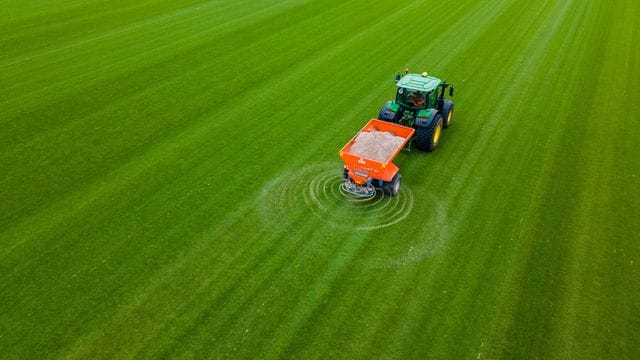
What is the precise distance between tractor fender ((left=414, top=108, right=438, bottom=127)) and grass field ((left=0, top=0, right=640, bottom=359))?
3.91 ft

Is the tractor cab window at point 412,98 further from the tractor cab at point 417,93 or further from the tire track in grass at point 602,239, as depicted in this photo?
the tire track in grass at point 602,239

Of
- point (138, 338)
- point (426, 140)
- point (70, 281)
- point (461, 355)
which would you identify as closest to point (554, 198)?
point (426, 140)

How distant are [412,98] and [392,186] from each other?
3.99 m

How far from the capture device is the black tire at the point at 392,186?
13.7 m

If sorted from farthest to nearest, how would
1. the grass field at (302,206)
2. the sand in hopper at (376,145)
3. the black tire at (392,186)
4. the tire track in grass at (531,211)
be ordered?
1. the sand in hopper at (376,145)
2. the black tire at (392,186)
3. the grass field at (302,206)
4. the tire track in grass at (531,211)

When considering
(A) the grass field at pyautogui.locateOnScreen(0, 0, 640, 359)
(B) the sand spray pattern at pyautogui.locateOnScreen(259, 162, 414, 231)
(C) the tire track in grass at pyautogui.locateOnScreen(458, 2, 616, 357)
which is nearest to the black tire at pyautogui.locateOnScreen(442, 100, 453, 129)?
(A) the grass field at pyautogui.locateOnScreen(0, 0, 640, 359)

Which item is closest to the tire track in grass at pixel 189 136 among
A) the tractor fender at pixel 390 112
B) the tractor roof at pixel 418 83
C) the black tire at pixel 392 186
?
the tractor fender at pixel 390 112

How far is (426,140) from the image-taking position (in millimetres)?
15617

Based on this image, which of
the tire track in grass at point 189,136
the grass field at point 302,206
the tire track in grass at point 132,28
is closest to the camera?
the grass field at point 302,206

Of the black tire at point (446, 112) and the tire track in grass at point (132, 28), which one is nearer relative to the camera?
the black tire at point (446, 112)

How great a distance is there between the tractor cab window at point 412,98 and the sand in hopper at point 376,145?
1.88 metres

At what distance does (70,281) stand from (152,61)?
1381 centimetres

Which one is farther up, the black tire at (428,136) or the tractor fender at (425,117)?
the tractor fender at (425,117)

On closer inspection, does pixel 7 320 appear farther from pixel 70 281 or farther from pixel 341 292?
pixel 341 292
